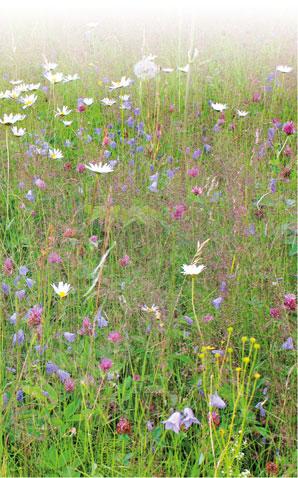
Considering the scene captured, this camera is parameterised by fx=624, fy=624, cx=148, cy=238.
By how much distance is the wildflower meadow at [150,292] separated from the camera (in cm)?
151

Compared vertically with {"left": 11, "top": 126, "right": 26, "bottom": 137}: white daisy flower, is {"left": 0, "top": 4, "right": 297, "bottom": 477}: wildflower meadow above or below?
below

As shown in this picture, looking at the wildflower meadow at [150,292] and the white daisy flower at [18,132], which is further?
the white daisy flower at [18,132]

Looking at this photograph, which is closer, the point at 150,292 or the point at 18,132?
the point at 150,292

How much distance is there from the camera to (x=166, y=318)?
188 cm

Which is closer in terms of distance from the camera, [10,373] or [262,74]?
[10,373]

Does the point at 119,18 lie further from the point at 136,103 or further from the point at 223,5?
the point at 136,103

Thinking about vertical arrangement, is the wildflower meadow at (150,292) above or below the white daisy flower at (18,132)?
below

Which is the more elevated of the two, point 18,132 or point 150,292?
point 18,132

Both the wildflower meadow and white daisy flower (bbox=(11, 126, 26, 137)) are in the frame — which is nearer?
the wildflower meadow

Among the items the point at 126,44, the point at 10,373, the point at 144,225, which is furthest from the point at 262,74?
the point at 10,373

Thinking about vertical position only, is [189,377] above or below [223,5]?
below

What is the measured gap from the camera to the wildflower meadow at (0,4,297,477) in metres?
1.51

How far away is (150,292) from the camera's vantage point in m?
1.91

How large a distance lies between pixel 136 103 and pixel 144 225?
1584mm
